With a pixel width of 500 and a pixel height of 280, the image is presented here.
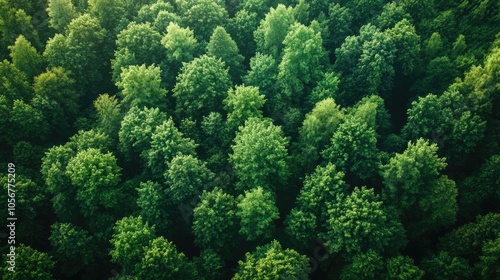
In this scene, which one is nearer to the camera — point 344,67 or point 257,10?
point 344,67

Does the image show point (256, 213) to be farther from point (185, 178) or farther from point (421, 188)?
point (421, 188)

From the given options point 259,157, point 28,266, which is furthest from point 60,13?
point 259,157

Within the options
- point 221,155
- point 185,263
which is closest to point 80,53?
point 221,155

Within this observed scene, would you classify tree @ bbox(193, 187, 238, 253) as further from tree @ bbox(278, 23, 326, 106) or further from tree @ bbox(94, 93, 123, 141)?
tree @ bbox(278, 23, 326, 106)

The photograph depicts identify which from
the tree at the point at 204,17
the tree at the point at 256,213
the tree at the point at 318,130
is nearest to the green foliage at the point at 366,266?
the tree at the point at 256,213

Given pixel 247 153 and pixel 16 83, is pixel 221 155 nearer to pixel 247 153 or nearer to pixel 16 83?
pixel 247 153

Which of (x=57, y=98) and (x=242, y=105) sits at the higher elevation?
(x=57, y=98)

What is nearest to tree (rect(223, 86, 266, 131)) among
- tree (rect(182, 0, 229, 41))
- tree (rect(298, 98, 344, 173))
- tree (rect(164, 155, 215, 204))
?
tree (rect(298, 98, 344, 173))
